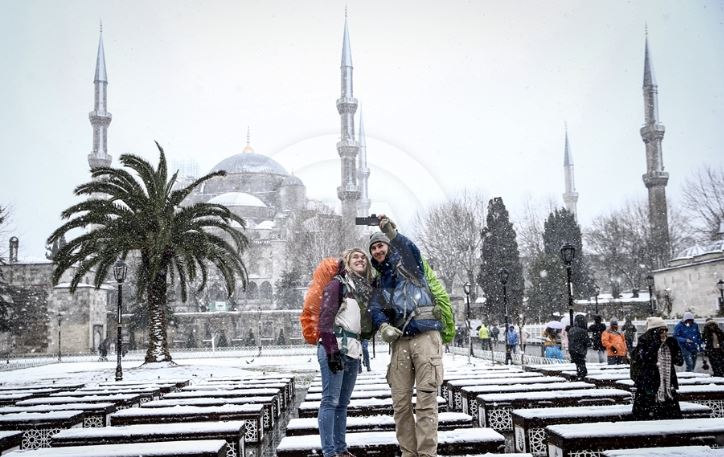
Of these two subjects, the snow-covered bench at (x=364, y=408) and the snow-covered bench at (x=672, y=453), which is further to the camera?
the snow-covered bench at (x=364, y=408)

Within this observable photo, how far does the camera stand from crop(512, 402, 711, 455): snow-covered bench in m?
5.57

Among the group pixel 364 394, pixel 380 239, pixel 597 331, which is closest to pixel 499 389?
pixel 364 394

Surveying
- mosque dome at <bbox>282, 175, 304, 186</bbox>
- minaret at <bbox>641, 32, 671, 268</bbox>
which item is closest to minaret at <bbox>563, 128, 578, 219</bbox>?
minaret at <bbox>641, 32, 671, 268</bbox>

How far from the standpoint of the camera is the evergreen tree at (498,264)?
36.8 m

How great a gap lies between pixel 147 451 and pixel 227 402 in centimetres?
320

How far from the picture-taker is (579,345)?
9.73 m

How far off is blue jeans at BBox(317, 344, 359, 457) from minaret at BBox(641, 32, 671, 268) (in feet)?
150

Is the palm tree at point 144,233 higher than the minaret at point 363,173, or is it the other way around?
the minaret at point 363,173

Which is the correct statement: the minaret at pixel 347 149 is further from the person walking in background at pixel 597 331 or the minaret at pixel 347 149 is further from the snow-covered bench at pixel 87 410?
the snow-covered bench at pixel 87 410

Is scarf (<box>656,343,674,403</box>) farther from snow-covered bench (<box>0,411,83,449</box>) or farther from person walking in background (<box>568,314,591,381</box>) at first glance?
snow-covered bench (<box>0,411,83,449</box>)

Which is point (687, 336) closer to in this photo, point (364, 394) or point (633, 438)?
point (364, 394)

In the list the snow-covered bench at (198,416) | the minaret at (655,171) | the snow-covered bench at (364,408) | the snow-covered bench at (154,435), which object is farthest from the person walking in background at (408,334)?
the minaret at (655,171)

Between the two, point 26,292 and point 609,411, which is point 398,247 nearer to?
point 609,411

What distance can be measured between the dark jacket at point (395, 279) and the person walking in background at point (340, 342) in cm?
21
